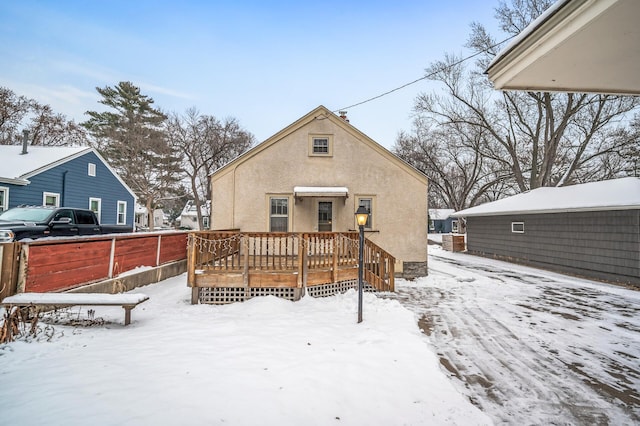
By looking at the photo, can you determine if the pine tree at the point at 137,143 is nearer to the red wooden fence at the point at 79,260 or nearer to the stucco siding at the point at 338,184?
the stucco siding at the point at 338,184

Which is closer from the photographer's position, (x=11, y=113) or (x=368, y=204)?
(x=368, y=204)

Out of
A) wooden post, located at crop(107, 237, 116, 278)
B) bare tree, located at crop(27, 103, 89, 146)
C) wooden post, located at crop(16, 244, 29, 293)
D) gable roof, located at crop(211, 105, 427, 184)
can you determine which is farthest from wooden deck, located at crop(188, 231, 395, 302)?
bare tree, located at crop(27, 103, 89, 146)

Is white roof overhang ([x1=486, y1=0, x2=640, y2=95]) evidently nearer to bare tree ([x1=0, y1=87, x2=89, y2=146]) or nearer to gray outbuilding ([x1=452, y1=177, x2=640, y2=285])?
gray outbuilding ([x1=452, y1=177, x2=640, y2=285])

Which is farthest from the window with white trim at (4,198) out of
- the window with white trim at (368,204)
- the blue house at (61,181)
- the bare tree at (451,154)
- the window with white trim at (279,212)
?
the bare tree at (451,154)

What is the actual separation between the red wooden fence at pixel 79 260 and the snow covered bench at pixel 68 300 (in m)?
0.55

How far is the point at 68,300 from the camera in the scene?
455cm

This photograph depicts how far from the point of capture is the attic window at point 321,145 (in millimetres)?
10281

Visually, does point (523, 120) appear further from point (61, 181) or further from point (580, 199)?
point (61, 181)

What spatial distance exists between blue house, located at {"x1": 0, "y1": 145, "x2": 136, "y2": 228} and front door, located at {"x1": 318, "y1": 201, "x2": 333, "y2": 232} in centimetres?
1220

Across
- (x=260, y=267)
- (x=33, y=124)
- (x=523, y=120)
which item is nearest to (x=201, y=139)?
(x=33, y=124)

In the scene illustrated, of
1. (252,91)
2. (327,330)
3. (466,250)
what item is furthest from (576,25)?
(252,91)

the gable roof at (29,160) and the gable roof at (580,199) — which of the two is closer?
the gable roof at (580,199)

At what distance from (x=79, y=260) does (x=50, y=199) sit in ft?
34.7

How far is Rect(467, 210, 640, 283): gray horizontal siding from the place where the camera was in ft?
31.8
